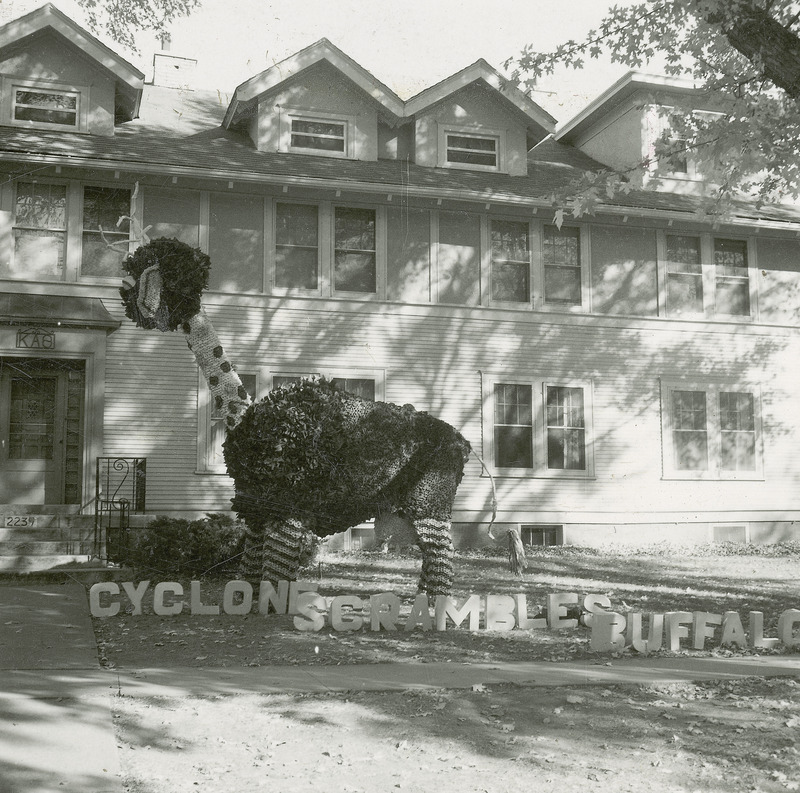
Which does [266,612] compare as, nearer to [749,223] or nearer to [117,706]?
[117,706]

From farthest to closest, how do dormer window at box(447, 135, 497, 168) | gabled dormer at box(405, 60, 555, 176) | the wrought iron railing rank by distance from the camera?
1. dormer window at box(447, 135, 497, 168)
2. gabled dormer at box(405, 60, 555, 176)
3. the wrought iron railing

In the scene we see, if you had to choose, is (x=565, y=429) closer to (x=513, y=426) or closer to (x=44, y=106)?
(x=513, y=426)

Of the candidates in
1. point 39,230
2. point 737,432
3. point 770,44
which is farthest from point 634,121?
point 770,44

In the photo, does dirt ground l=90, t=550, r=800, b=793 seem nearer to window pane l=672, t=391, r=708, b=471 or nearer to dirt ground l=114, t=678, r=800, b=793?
dirt ground l=114, t=678, r=800, b=793

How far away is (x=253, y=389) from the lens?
1728 cm

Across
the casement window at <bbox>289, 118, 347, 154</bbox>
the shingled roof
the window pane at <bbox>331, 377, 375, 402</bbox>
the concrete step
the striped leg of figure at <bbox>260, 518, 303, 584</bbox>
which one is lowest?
the concrete step

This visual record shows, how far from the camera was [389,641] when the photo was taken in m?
9.13

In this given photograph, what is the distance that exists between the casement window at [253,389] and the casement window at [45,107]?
545cm

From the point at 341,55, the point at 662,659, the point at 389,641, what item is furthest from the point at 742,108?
the point at 341,55

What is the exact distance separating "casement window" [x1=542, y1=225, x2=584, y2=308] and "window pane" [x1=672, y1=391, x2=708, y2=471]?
10.0ft

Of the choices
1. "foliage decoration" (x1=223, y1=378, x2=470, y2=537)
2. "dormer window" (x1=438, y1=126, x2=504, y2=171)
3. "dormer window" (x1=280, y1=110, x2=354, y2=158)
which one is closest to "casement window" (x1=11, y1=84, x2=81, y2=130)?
"dormer window" (x1=280, y1=110, x2=354, y2=158)

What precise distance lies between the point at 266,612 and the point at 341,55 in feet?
39.1

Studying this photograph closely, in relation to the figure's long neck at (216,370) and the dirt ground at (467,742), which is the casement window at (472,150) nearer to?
the figure's long neck at (216,370)

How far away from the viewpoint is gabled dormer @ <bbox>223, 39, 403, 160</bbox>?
17969 mm
